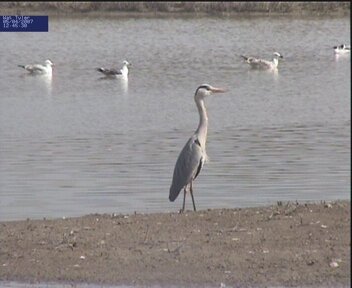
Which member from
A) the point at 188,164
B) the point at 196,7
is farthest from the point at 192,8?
the point at 188,164

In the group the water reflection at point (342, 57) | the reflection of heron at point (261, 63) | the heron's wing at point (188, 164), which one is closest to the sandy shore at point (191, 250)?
the heron's wing at point (188, 164)

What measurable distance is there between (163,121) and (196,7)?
32255mm

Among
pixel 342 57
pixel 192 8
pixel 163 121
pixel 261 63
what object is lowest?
pixel 192 8

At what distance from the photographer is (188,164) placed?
1136cm

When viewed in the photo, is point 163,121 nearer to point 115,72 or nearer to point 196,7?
point 115,72

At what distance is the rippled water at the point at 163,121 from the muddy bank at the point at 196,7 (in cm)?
728

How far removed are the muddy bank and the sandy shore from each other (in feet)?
142

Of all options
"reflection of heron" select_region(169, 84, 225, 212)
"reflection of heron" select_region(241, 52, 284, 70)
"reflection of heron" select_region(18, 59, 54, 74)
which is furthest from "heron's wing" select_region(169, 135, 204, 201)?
"reflection of heron" select_region(241, 52, 284, 70)

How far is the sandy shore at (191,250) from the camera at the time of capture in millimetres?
8062

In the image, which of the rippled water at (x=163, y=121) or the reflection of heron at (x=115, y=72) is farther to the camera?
the reflection of heron at (x=115, y=72)

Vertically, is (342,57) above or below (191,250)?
below

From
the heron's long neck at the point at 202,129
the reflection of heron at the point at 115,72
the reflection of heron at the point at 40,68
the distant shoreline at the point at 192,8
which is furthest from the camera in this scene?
the distant shoreline at the point at 192,8

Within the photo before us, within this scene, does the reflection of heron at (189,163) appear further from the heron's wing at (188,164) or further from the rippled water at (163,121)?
the rippled water at (163,121)

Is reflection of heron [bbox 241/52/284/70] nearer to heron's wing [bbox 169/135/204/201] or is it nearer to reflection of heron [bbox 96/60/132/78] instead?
reflection of heron [bbox 96/60/132/78]
